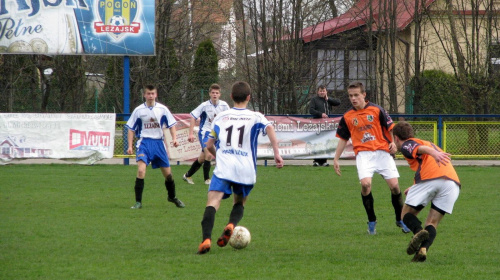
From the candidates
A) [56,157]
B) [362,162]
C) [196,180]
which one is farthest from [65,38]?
[362,162]

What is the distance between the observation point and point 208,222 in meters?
6.42

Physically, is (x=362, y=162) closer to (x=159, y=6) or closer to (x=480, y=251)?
(x=480, y=251)

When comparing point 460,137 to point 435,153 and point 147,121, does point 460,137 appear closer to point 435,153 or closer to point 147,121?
point 147,121

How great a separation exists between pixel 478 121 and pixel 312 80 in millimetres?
6656

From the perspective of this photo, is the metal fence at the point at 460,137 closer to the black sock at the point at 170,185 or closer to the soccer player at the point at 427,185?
the black sock at the point at 170,185

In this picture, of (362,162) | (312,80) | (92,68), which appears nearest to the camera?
(362,162)

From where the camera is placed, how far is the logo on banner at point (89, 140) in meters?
17.1

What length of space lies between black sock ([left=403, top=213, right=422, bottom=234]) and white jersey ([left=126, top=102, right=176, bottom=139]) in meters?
4.67

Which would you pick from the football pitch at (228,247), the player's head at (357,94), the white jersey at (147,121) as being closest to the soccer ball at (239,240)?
the football pitch at (228,247)

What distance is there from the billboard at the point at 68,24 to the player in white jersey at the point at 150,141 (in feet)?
28.0

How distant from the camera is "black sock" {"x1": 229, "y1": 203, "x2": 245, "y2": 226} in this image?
6.64m

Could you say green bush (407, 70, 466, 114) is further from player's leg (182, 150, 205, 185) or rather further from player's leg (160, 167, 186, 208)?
player's leg (160, 167, 186, 208)

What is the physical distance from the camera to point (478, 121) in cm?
1891

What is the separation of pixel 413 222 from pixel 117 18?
13.4 metres
